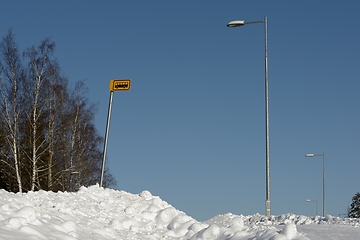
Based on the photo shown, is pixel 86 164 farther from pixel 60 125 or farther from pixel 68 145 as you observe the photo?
pixel 60 125

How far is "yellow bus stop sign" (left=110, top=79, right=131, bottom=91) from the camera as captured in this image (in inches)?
653

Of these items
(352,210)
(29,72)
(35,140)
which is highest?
(29,72)

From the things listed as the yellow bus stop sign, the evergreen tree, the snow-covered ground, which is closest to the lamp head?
Answer: the yellow bus stop sign

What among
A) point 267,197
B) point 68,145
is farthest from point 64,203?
point 68,145

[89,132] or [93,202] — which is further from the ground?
[89,132]

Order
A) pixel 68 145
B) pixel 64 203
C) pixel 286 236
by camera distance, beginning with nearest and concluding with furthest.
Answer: pixel 286 236 < pixel 64 203 < pixel 68 145

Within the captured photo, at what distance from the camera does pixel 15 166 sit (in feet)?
82.0

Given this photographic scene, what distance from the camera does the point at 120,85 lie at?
656 inches

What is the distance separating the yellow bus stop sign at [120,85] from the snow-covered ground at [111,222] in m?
4.29

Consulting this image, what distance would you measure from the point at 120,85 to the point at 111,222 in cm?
703

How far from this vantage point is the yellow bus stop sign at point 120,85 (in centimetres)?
1658

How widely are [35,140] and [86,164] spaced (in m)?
6.45

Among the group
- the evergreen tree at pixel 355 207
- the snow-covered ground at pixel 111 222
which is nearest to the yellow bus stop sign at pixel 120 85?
the snow-covered ground at pixel 111 222

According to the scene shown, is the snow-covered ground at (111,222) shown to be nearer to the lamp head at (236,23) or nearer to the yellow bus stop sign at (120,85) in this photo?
the yellow bus stop sign at (120,85)
